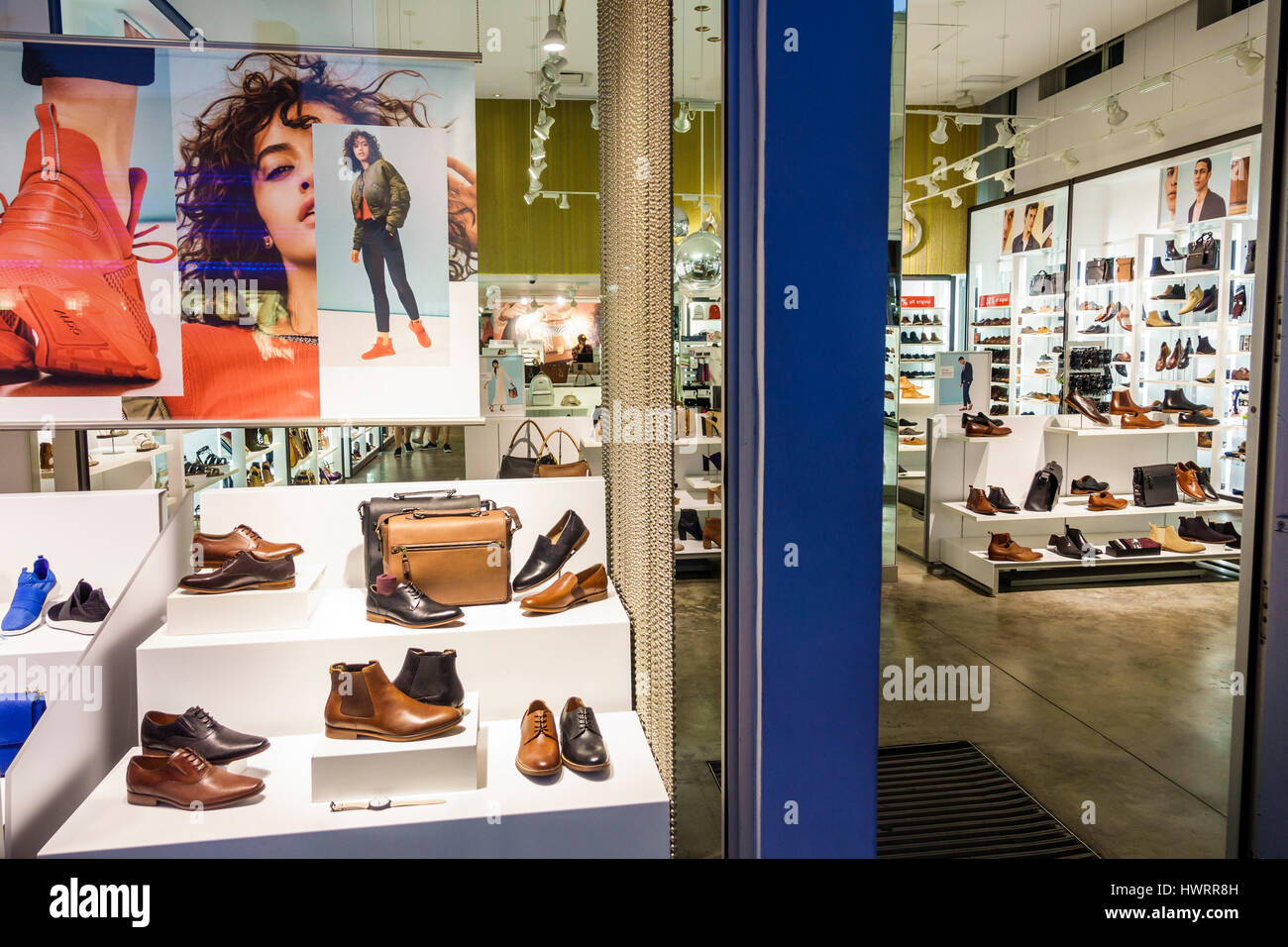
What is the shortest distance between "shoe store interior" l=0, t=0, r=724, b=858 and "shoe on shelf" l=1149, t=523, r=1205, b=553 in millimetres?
3829

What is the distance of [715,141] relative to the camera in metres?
11.8

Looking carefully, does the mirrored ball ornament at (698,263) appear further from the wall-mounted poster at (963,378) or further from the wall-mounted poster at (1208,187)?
the wall-mounted poster at (1208,187)

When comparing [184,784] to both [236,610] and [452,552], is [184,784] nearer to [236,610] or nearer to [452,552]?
[236,610]

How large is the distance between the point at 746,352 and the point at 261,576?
5.10ft

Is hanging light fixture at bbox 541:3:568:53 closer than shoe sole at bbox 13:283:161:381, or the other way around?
shoe sole at bbox 13:283:161:381

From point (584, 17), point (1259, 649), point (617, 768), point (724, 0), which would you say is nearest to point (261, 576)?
point (617, 768)

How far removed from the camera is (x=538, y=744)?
7.18 ft

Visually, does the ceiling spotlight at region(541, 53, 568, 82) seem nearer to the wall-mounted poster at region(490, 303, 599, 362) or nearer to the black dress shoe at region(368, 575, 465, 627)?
the black dress shoe at region(368, 575, 465, 627)

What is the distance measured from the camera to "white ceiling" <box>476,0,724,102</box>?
26.4 feet

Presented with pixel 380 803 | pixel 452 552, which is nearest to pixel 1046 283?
pixel 452 552

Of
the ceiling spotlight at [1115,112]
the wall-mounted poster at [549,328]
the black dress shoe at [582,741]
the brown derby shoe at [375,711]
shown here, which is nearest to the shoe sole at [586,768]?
the black dress shoe at [582,741]

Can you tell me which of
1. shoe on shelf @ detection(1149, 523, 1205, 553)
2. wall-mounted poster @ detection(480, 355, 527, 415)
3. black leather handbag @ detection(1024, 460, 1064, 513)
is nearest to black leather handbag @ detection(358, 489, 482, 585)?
wall-mounted poster @ detection(480, 355, 527, 415)

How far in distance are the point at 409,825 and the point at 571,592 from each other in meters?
0.88
